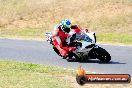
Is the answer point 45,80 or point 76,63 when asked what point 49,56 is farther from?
point 45,80

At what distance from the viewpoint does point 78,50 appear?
55.8 feet

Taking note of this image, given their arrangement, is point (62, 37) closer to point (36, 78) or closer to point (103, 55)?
point (103, 55)

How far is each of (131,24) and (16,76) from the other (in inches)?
1027

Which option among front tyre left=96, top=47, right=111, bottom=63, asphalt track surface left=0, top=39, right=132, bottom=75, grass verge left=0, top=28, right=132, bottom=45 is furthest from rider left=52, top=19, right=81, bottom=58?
grass verge left=0, top=28, right=132, bottom=45

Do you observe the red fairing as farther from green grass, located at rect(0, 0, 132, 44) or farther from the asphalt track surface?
green grass, located at rect(0, 0, 132, 44)

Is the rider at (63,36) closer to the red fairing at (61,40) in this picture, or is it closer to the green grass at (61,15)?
the red fairing at (61,40)

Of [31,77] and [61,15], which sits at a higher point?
[31,77]

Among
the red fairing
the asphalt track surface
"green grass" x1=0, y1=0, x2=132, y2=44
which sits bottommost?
"green grass" x1=0, y1=0, x2=132, y2=44

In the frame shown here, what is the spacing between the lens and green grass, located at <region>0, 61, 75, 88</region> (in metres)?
10.2

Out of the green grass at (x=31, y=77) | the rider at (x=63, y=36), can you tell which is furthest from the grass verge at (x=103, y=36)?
the green grass at (x=31, y=77)

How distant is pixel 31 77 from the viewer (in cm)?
1175

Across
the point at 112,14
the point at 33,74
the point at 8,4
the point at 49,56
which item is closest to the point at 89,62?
the point at 49,56

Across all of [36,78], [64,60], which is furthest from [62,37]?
[36,78]

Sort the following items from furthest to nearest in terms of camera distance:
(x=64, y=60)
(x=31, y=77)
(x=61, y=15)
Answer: (x=61, y=15) → (x=64, y=60) → (x=31, y=77)
